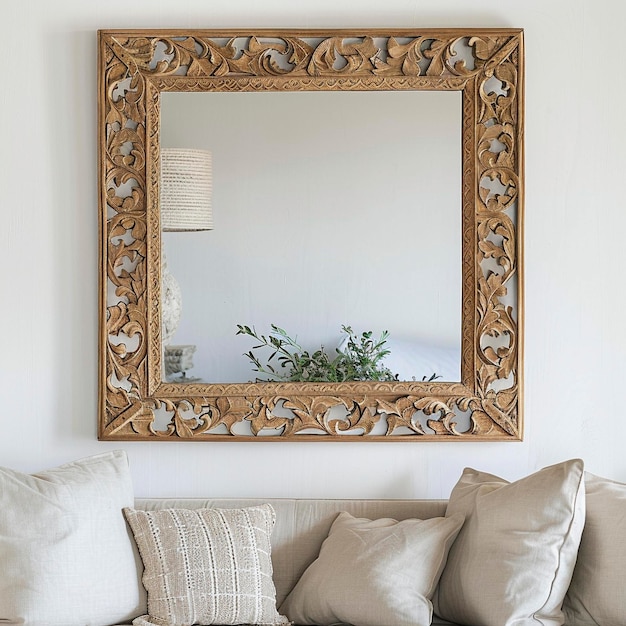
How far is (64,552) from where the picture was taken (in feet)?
6.84

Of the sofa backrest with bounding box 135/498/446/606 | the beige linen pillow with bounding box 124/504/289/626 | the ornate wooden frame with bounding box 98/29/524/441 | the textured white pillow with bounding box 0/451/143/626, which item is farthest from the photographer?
the ornate wooden frame with bounding box 98/29/524/441

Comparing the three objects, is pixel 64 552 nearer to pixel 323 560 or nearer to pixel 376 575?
pixel 323 560

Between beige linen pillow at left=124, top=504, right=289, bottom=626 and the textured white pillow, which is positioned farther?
beige linen pillow at left=124, top=504, right=289, bottom=626

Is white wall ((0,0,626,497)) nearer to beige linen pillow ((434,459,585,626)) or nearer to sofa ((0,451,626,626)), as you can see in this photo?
sofa ((0,451,626,626))

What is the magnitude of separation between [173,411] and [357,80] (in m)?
1.16

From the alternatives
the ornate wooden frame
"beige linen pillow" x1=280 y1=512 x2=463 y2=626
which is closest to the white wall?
the ornate wooden frame

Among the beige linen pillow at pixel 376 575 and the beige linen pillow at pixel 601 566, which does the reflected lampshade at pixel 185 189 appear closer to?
the beige linen pillow at pixel 376 575

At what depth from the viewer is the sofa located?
206cm

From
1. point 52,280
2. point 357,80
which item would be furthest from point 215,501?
point 357,80

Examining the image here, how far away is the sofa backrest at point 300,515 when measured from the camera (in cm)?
236

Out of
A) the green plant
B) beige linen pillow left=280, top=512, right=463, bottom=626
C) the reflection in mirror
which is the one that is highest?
the reflection in mirror

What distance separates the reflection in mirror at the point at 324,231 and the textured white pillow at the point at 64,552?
51 centimetres

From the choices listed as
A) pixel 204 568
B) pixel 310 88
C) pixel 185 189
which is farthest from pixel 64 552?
pixel 310 88

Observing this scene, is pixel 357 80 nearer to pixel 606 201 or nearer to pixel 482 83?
pixel 482 83
